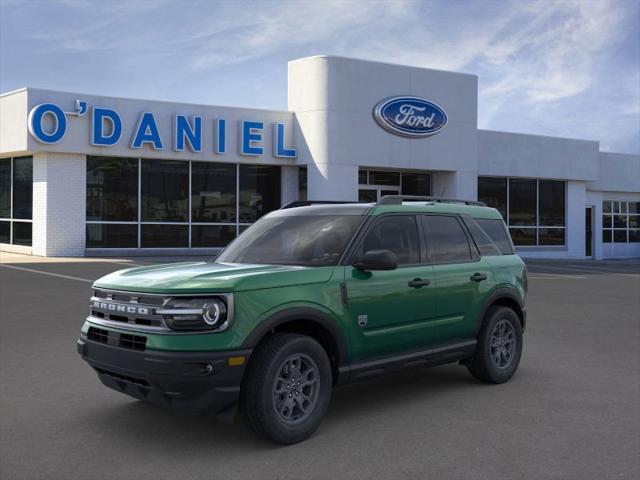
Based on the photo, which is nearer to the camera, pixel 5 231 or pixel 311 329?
pixel 311 329

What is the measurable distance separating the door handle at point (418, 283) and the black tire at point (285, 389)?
1176 millimetres

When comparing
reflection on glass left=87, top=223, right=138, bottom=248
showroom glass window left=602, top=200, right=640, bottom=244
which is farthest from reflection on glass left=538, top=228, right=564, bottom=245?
reflection on glass left=87, top=223, right=138, bottom=248

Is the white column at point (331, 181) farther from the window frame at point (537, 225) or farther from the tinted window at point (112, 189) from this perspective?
the window frame at point (537, 225)

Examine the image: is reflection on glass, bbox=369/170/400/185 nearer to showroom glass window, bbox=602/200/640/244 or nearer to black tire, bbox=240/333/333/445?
showroom glass window, bbox=602/200/640/244

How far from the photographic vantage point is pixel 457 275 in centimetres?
664

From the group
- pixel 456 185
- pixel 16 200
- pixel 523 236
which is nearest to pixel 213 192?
pixel 16 200

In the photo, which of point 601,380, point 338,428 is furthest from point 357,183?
point 338,428

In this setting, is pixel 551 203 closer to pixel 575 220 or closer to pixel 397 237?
pixel 575 220

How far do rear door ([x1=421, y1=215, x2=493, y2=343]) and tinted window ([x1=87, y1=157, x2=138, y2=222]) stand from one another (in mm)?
18411

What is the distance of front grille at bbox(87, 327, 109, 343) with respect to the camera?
208 inches

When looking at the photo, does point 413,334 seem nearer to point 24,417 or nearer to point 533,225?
point 24,417

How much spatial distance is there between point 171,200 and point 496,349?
18.8 metres

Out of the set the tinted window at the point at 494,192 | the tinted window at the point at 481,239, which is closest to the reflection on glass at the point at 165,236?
the tinted window at the point at 494,192

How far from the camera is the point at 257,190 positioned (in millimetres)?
26219
